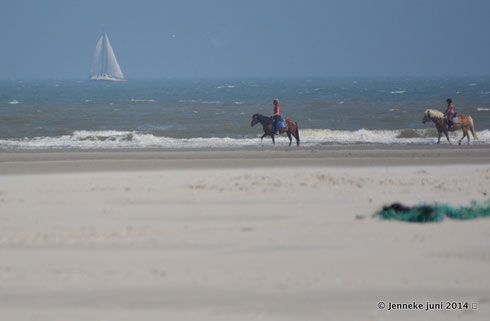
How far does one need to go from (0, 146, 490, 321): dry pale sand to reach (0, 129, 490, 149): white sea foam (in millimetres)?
10071

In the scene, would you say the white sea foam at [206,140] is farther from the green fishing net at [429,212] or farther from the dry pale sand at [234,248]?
the green fishing net at [429,212]

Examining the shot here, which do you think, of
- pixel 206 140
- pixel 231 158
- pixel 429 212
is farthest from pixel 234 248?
pixel 206 140

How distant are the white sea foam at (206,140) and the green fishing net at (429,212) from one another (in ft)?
47.3

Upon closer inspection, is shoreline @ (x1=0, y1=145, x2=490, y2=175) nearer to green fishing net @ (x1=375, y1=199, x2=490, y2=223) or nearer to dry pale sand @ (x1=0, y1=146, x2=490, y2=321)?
dry pale sand @ (x1=0, y1=146, x2=490, y2=321)

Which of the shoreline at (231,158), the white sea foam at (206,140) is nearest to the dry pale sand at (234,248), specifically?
the shoreline at (231,158)

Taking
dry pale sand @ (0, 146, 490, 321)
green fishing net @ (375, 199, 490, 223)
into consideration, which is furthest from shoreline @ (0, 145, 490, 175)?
green fishing net @ (375, 199, 490, 223)

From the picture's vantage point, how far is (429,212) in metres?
9.21

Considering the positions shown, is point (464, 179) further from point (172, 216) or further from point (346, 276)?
point (346, 276)

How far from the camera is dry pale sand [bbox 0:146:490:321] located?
238 inches

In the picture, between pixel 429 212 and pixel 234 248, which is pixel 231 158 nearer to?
pixel 429 212

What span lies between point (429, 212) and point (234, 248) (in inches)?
117

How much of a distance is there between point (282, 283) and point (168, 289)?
1.08m

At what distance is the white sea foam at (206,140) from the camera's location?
24234 mm

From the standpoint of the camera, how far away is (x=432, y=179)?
43.7 feet
